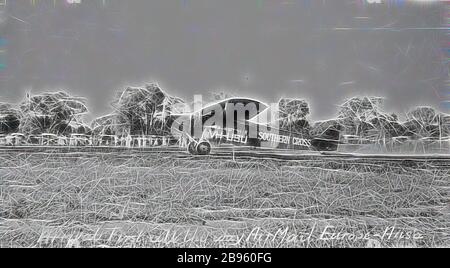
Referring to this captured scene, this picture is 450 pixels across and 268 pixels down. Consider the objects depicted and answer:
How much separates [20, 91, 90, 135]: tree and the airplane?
539 mm

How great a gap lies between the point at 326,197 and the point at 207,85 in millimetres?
948

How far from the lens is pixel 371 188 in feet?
6.56

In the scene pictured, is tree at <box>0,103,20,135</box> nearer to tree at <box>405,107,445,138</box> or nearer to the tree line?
the tree line

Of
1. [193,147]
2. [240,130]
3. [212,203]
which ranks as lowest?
[212,203]

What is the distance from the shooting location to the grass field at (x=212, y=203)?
1.96 meters

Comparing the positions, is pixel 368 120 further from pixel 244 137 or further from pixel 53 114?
pixel 53 114

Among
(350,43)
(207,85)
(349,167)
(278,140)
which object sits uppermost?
(350,43)

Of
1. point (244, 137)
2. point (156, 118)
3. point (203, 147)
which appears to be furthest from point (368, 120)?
point (156, 118)

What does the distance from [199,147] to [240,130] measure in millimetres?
259

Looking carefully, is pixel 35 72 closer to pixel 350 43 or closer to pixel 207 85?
pixel 207 85

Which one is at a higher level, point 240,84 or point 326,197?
point 240,84

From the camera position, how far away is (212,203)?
1.97 metres
